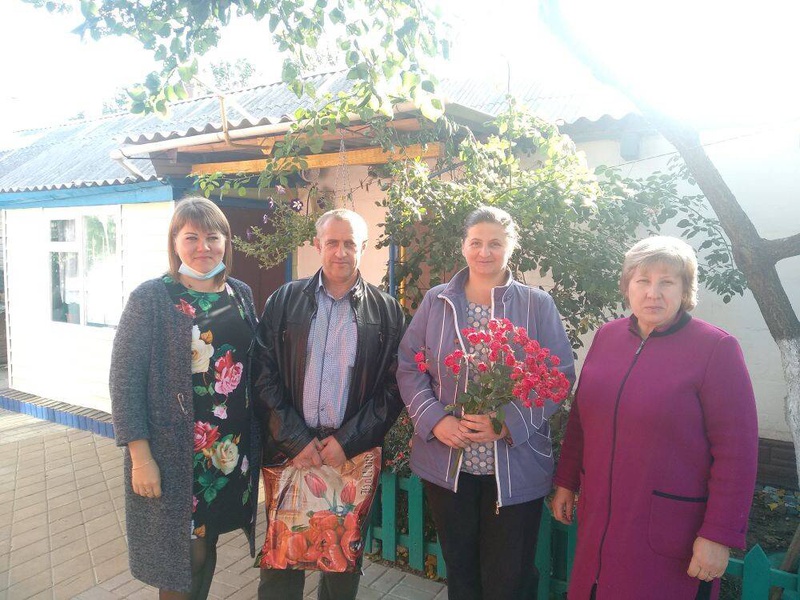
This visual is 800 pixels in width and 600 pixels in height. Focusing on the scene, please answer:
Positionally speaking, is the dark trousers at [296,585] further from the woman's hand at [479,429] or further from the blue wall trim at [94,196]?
the blue wall trim at [94,196]

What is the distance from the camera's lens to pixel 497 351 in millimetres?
1904

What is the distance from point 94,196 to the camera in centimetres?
670

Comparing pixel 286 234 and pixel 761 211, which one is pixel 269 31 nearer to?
pixel 286 234

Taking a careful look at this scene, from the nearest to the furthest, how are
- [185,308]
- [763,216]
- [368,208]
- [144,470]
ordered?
[144,470], [185,308], [763,216], [368,208]

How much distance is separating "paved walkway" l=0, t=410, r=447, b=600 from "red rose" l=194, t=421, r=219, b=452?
4.36 ft

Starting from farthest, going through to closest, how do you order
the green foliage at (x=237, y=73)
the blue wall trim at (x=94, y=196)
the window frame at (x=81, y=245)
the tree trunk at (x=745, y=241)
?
the green foliage at (x=237, y=73) < the window frame at (x=81, y=245) < the blue wall trim at (x=94, y=196) < the tree trunk at (x=745, y=241)

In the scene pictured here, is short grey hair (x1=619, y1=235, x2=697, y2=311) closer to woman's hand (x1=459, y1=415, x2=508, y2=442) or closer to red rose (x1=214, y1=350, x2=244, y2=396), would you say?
woman's hand (x1=459, y1=415, x2=508, y2=442)

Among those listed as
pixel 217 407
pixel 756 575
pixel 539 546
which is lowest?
pixel 539 546

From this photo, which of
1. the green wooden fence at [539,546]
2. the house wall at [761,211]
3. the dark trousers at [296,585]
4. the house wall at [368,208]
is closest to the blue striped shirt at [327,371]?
the dark trousers at [296,585]

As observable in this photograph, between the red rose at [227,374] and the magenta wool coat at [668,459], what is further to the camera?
the red rose at [227,374]

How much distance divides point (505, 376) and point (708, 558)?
794 millimetres

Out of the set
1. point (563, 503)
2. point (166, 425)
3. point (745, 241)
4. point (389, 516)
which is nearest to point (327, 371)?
point (166, 425)

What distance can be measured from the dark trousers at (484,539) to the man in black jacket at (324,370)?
1.38 feet

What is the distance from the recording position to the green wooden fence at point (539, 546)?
2301 millimetres
